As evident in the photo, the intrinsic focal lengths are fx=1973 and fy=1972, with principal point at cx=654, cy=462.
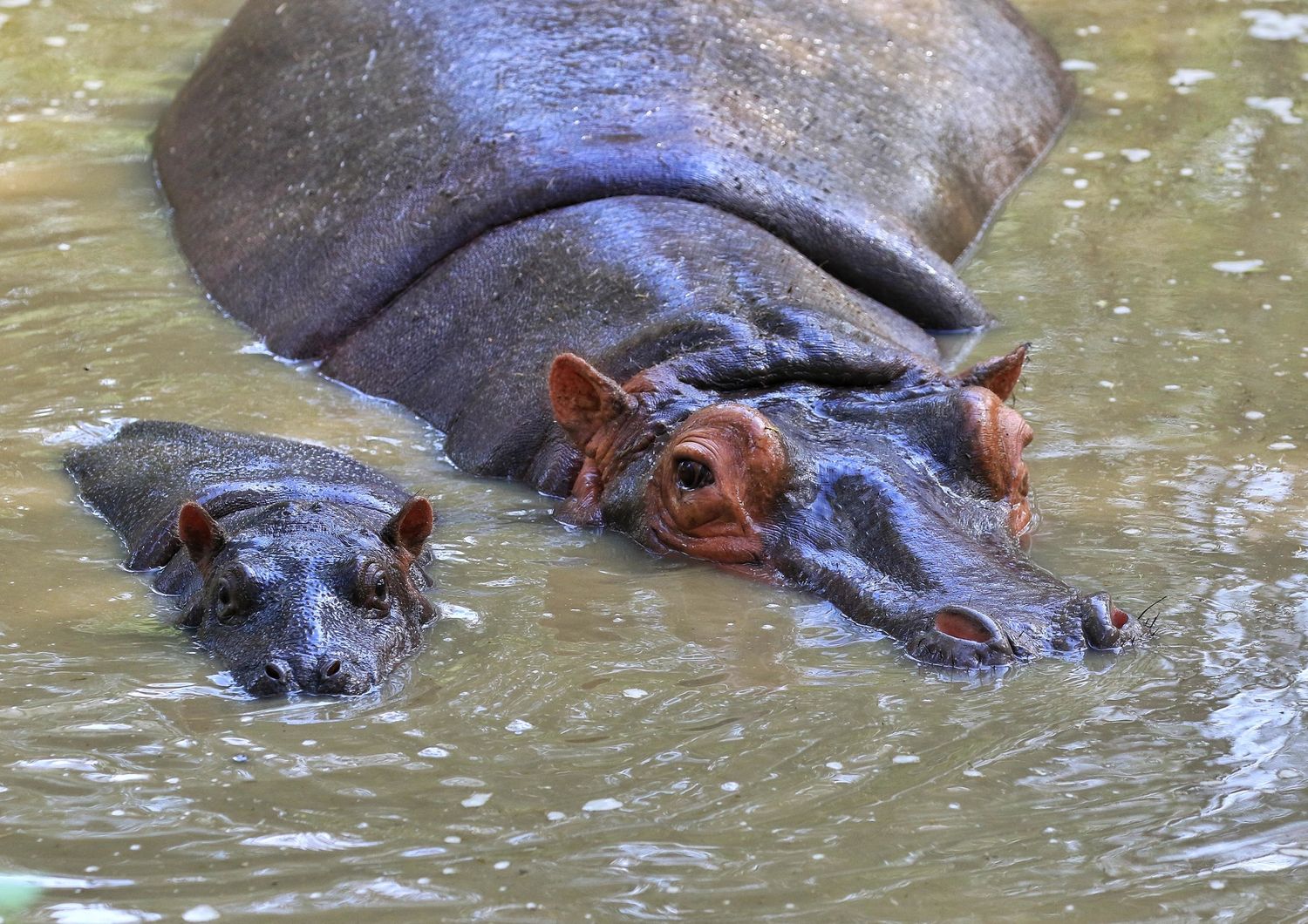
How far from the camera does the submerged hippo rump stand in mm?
5020

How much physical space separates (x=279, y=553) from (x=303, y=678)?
461 mm

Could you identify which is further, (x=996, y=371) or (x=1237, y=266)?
(x=1237, y=266)

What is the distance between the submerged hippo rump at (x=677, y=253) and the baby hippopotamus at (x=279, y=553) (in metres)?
0.64

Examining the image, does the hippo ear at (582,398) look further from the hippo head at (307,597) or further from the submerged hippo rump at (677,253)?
the hippo head at (307,597)

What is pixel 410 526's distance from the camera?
4.98 meters

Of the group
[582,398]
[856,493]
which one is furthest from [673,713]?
[582,398]

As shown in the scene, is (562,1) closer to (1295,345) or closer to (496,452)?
(496,452)

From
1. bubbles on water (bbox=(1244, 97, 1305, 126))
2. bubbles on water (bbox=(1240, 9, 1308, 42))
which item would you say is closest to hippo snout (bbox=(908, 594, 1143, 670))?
bubbles on water (bbox=(1244, 97, 1305, 126))

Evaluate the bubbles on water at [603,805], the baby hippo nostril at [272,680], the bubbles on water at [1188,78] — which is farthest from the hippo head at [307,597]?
the bubbles on water at [1188,78]

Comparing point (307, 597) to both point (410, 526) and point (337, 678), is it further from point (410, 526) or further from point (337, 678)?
point (410, 526)

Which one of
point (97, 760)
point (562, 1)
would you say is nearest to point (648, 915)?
point (97, 760)

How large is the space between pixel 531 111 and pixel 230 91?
77.6 inches

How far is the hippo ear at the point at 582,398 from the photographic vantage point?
18.0ft

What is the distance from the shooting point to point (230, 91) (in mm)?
8453
